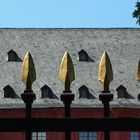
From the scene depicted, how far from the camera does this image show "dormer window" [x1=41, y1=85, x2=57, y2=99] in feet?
106

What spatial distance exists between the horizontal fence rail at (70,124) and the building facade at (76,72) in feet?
81.7

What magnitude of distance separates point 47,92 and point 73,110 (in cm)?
261

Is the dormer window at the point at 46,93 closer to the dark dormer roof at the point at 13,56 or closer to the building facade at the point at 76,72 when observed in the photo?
the building facade at the point at 76,72

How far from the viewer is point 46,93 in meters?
32.6

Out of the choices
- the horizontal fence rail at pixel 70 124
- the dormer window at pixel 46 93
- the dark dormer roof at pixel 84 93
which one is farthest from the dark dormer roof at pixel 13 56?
the horizontal fence rail at pixel 70 124

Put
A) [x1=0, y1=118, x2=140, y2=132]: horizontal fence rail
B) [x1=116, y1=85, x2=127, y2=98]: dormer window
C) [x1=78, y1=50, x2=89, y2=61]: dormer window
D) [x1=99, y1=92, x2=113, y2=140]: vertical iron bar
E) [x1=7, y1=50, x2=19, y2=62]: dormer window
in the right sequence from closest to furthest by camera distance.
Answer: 1. [x1=0, y1=118, x2=140, y2=132]: horizontal fence rail
2. [x1=99, y1=92, x2=113, y2=140]: vertical iron bar
3. [x1=116, y1=85, x2=127, y2=98]: dormer window
4. [x1=7, y1=50, x2=19, y2=62]: dormer window
5. [x1=78, y1=50, x2=89, y2=61]: dormer window

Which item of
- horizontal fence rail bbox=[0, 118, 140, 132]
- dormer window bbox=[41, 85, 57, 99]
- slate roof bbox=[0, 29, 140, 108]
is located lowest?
horizontal fence rail bbox=[0, 118, 140, 132]

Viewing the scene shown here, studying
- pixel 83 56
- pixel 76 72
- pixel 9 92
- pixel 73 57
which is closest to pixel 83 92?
pixel 76 72

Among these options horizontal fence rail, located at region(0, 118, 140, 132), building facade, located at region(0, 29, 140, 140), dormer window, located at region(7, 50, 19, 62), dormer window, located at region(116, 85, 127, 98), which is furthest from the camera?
dormer window, located at region(7, 50, 19, 62)

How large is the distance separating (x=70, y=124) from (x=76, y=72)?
31892 millimetres

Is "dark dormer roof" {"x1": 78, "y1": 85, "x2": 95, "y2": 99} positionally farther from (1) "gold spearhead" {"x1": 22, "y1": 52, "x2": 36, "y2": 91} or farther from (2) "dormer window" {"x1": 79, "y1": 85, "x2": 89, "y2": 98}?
(1) "gold spearhead" {"x1": 22, "y1": 52, "x2": 36, "y2": 91}

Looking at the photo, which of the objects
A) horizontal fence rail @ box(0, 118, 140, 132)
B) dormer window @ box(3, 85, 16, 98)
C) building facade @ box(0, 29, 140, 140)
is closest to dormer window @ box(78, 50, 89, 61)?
building facade @ box(0, 29, 140, 140)

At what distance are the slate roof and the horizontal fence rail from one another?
2791 centimetres

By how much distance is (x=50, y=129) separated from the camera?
3318 millimetres
